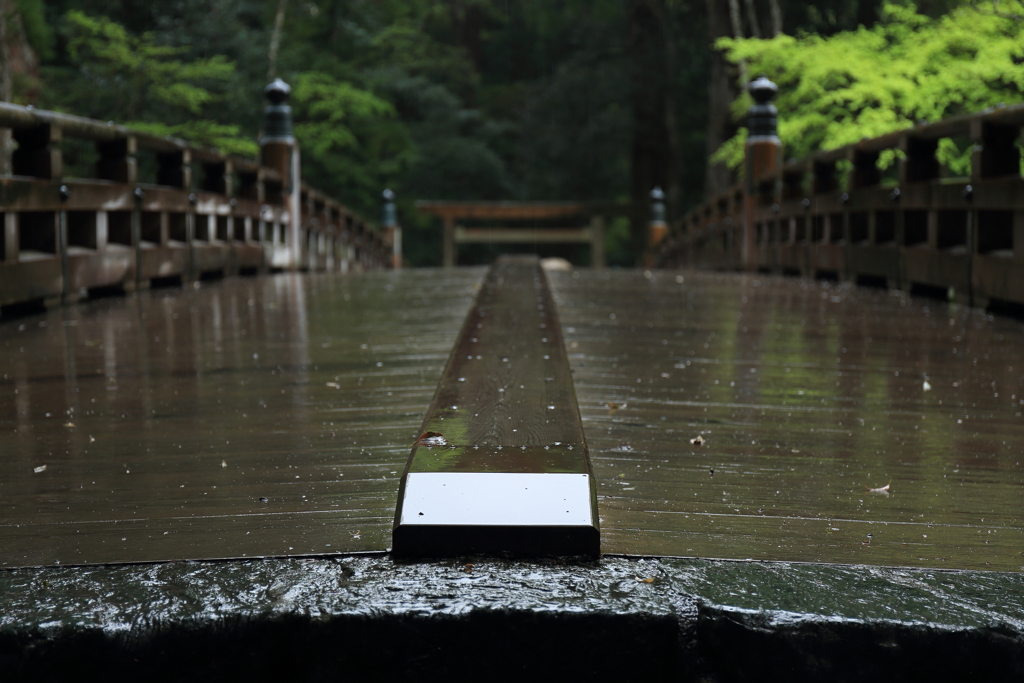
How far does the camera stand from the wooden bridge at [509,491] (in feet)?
4.77

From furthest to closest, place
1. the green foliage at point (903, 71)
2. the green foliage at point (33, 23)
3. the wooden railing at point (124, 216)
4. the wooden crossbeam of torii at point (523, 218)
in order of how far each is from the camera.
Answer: the wooden crossbeam of torii at point (523, 218) → the green foliage at point (33, 23) → the green foliage at point (903, 71) → the wooden railing at point (124, 216)

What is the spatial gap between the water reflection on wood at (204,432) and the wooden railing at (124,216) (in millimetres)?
463

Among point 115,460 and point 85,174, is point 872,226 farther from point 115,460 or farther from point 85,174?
point 85,174

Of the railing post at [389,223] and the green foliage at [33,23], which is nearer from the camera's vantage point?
the green foliage at [33,23]

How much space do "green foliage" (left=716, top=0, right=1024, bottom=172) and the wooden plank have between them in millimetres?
8720

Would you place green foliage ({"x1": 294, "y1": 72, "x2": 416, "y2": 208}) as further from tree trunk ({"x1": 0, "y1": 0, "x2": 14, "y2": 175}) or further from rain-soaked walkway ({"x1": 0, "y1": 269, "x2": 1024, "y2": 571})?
rain-soaked walkway ({"x1": 0, "y1": 269, "x2": 1024, "y2": 571})

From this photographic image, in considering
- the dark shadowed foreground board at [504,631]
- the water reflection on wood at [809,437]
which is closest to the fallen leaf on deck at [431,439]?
the water reflection on wood at [809,437]

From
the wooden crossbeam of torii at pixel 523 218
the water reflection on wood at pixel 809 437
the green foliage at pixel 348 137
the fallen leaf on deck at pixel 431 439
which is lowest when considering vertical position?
the water reflection on wood at pixel 809 437

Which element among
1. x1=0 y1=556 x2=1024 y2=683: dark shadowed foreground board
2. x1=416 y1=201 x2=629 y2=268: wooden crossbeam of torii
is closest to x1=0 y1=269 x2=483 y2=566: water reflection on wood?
x1=0 y1=556 x2=1024 y2=683: dark shadowed foreground board

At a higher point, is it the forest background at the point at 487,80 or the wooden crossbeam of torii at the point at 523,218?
the forest background at the point at 487,80

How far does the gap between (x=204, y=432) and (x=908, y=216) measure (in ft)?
17.8

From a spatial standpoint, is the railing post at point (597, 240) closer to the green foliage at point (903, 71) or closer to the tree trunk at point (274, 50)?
the tree trunk at point (274, 50)

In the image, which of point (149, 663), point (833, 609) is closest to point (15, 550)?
point (149, 663)

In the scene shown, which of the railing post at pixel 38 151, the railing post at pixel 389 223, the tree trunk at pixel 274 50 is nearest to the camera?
the railing post at pixel 38 151
